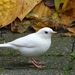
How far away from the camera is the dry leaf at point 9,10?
7.36 metres

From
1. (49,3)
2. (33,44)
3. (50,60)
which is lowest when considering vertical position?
(50,60)

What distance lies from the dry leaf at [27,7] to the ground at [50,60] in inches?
23.7

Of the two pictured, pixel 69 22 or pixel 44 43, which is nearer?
pixel 44 43

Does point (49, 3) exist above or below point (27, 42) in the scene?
above

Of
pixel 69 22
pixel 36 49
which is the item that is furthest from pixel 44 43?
pixel 69 22

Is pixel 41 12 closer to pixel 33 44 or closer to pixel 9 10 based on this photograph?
pixel 9 10

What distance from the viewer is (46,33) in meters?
5.88

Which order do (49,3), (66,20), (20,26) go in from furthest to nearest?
(49,3) < (66,20) < (20,26)

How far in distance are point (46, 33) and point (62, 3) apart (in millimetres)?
1787

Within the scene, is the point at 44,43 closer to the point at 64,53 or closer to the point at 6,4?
the point at 64,53

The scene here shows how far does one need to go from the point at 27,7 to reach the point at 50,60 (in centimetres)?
163

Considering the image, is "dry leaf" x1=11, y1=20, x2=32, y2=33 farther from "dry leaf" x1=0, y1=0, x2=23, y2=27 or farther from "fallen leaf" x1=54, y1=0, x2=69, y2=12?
"fallen leaf" x1=54, y1=0, x2=69, y2=12

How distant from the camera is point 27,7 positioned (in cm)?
751

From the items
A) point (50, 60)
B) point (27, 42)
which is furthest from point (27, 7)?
point (27, 42)
